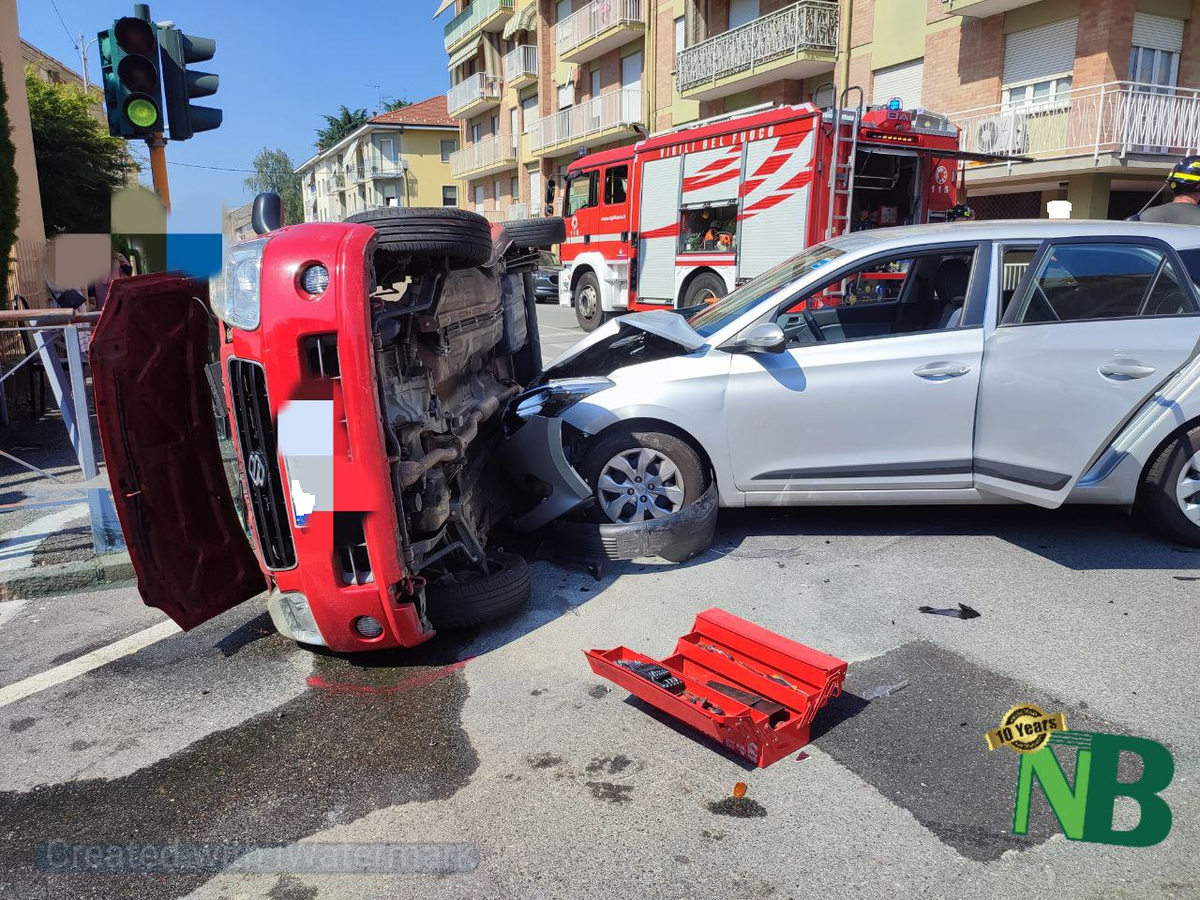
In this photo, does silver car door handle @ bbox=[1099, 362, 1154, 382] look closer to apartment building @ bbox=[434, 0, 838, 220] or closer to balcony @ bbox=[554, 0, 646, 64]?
apartment building @ bbox=[434, 0, 838, 220]

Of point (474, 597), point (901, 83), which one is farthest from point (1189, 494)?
point (901, 83)

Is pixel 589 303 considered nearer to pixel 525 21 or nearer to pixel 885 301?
pixel 885 301

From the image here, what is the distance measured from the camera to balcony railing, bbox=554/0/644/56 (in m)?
29.2

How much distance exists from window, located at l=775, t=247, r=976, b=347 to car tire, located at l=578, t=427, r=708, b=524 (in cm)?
88

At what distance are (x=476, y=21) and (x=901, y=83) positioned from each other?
1124 inches

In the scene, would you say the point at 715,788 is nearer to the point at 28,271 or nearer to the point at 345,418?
the point at 345,418

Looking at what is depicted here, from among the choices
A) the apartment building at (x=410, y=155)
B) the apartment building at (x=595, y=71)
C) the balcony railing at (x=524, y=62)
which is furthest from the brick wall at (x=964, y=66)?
the apartment building at (x=410, y=155)

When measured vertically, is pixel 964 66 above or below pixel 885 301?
above

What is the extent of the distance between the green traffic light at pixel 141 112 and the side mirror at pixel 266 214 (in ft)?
10.4

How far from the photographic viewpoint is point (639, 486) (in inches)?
190

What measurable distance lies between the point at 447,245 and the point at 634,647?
1810 millimetres

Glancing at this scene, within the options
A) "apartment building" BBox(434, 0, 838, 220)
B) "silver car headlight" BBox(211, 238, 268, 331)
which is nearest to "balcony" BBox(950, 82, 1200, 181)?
"apartment building" BBox(434, 0, 838, 220)

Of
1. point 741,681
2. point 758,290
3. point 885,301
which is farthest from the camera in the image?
point 885,301

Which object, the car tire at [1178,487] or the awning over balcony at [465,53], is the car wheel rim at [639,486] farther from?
the awning over balcony at [465,53]
